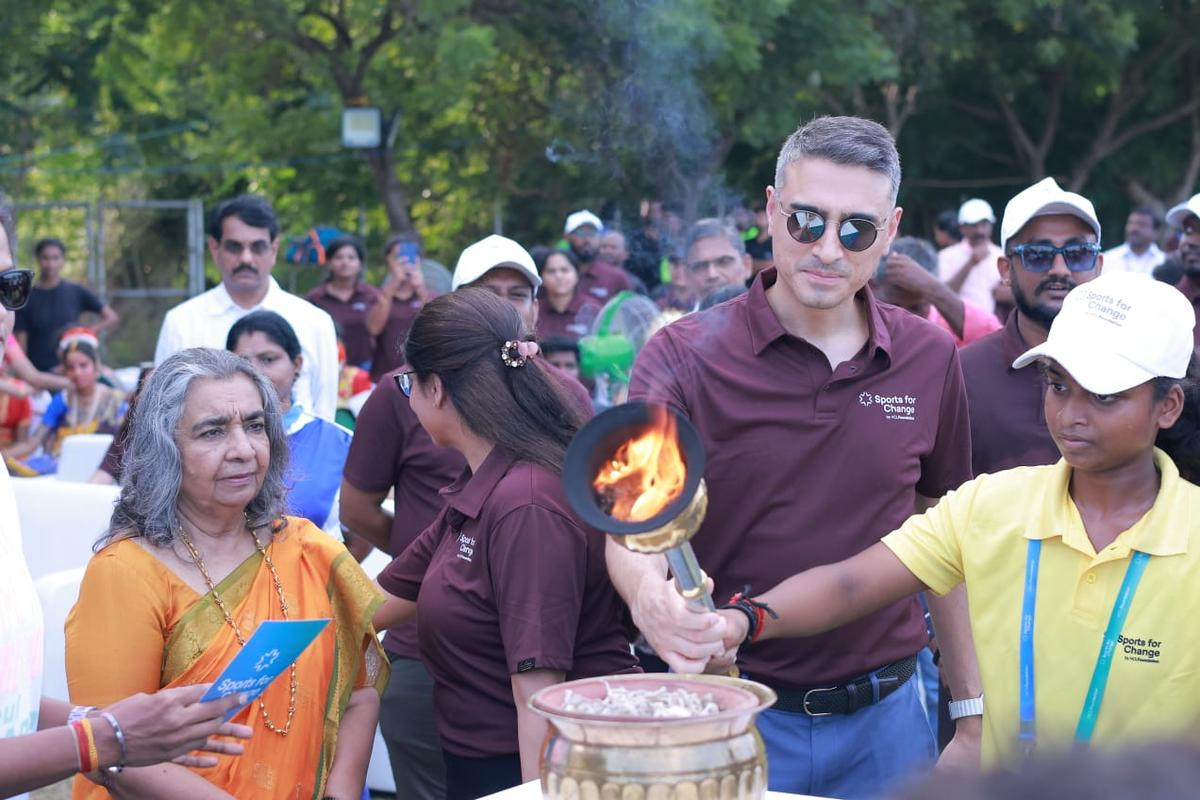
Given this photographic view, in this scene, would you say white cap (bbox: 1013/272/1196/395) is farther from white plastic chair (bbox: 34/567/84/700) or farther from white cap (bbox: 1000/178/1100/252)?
white plastic chair (bbox: 34/567/84/700)

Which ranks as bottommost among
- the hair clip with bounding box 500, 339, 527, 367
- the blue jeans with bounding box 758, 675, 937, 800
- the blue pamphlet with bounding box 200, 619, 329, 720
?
the blue jeans with bounding box 758, 675, 937, 800

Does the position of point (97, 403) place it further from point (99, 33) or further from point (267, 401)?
point (99, 33)

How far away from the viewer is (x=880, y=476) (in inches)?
130

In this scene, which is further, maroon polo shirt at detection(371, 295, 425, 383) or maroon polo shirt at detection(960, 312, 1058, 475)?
maroon polo shirt at detection(371, 295, 425, 383)

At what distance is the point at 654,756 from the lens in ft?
6.41

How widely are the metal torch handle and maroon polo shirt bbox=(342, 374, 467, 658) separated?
87.8 inches

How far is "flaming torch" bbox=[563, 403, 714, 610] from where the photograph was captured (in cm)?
218

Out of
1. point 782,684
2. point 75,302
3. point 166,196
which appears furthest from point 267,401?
point 166,196

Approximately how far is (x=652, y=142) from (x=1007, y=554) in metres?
5.48

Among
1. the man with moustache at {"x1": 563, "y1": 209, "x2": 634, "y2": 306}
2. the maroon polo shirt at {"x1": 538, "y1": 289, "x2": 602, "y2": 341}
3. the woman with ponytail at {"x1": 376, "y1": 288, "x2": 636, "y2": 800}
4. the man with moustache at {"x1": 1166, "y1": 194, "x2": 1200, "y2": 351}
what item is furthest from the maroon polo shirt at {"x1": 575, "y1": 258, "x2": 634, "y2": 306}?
the woman with ponytail at {"x1": 376, "y1": 288, "x2": 636, "y2": 800}

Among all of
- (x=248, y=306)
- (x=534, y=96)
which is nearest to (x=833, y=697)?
(x=248, y=306)

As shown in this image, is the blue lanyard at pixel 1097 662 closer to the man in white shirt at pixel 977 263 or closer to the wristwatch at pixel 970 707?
the wristwatch at pixel 970 707

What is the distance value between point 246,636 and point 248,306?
3608 millimetres

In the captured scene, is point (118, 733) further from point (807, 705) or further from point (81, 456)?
point (81, 456)
